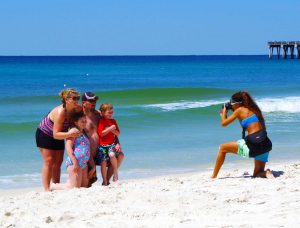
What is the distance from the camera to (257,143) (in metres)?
7.57

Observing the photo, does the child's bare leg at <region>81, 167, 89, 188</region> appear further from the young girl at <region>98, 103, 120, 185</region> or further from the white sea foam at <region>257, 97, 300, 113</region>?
the white sea foam at <region>257, 97, 300, 113</region>

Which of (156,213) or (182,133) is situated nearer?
(156,213)

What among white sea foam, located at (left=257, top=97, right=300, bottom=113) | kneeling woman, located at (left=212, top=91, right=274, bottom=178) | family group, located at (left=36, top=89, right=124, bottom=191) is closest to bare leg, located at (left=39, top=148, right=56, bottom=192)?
family group, located at (left=36, top=89, right=124, bottom=191)

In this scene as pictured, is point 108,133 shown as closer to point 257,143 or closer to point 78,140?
point 78,140

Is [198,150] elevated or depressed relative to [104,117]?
depressed

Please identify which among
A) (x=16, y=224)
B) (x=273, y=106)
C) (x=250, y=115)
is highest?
(x=250, y=115)

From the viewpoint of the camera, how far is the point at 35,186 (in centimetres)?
931

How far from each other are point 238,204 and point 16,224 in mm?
2170

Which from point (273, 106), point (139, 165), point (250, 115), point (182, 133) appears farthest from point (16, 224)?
point (273, 106)

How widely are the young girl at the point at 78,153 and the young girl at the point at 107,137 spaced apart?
28 cm

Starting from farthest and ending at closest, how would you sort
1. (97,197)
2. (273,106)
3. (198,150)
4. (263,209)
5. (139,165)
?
(273,106)
(198,150)
(139,165)
(97,197)
(263,209)

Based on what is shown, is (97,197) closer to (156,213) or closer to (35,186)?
(156,213)

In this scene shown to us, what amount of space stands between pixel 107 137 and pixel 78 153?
0.51 metres

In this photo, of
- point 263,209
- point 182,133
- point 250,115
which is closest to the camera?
point 263,209
